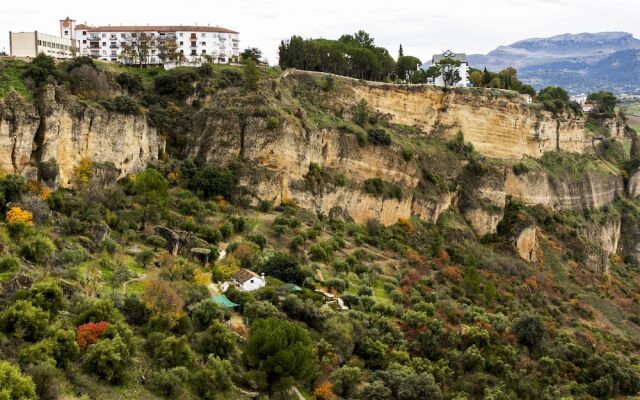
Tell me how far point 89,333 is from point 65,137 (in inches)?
828

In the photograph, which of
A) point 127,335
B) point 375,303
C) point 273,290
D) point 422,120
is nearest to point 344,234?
point 375,303

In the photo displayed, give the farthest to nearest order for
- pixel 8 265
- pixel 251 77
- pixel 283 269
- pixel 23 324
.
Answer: pixel 251 77 < pixel 283 269 < pixel 8 265 < pixel 23 324

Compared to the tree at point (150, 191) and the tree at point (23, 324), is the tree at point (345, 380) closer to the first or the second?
the tree at point (23, 324)

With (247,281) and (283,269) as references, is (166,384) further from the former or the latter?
(283,269)

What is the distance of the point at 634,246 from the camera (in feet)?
244

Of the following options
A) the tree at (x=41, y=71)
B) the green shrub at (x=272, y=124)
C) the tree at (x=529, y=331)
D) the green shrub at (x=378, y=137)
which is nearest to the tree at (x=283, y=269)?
the tree at (x=529, y=331)

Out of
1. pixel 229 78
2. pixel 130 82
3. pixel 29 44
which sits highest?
pixel 29 44

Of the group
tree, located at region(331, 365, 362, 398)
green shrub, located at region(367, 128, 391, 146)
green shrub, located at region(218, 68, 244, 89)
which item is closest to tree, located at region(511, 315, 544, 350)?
tree, located at region(331, 365, 362, 398)

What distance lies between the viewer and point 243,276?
34344mm

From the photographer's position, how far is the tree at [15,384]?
17.6 metres

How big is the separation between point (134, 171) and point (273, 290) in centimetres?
1629

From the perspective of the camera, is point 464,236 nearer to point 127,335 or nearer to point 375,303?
point 375,303

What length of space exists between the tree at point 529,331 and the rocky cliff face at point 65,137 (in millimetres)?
24781

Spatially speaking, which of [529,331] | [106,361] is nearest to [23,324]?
[106,361]
